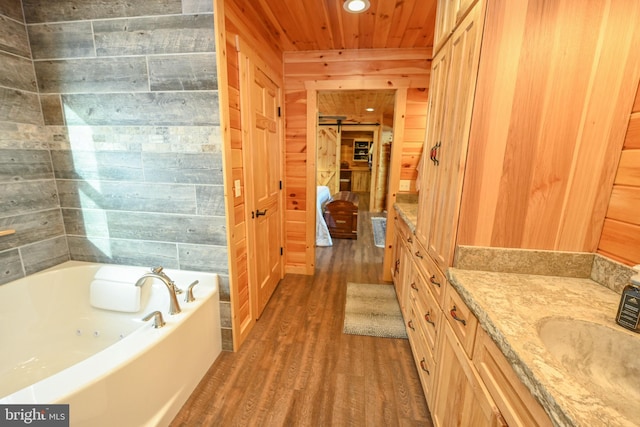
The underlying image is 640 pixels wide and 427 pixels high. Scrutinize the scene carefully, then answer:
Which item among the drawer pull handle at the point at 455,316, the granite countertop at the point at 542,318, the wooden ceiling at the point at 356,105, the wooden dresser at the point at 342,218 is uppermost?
the wooden ceiling at the point at 356,105

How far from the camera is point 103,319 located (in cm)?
182

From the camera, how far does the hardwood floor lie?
1469mm

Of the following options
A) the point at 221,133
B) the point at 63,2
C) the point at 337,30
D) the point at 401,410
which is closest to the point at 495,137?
the point at 221,133

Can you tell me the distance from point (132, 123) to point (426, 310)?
218cm

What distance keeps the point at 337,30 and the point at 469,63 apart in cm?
168

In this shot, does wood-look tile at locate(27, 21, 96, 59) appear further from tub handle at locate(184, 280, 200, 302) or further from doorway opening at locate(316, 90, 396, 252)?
doorway opening at locate(316, 90, 396, 252)

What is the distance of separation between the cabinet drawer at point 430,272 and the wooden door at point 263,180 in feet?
4.12

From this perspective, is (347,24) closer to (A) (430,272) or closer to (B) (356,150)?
(A) (430,272)

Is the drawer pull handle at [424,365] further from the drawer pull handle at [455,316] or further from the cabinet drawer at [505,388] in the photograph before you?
the cabinet drawer at [505,388]

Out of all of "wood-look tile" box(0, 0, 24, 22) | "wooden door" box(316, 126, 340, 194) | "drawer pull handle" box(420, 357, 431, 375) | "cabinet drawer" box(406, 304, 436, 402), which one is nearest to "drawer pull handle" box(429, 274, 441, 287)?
"cabinet drawer" box(406, 304, 436, 402)

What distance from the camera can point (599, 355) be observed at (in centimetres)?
83
